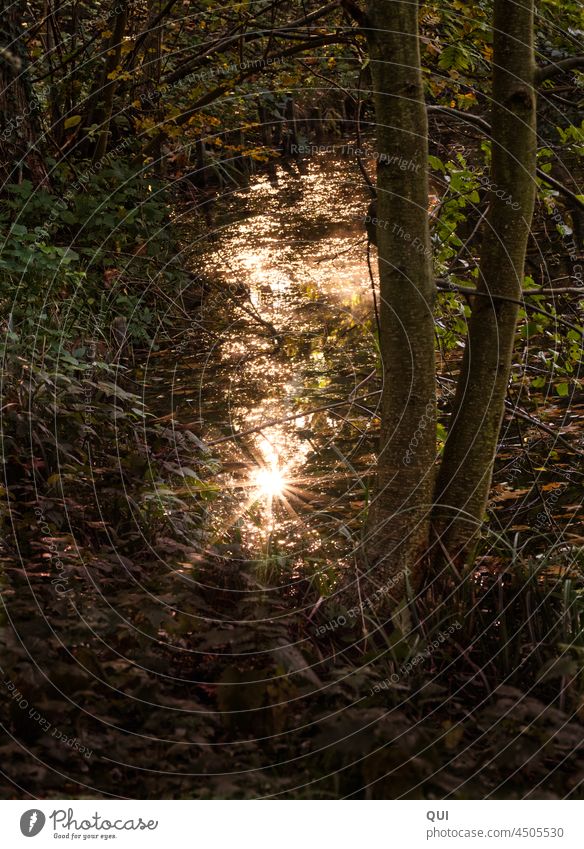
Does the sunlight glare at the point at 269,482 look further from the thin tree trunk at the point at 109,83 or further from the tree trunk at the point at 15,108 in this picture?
the thin tree trunk at the point at 109,83

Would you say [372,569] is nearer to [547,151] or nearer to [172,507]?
[172,507]

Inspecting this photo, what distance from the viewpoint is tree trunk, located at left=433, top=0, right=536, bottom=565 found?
3420 mm

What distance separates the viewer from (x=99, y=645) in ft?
9.53

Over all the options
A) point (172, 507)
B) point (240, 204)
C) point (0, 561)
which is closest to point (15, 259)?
point (172, 507)

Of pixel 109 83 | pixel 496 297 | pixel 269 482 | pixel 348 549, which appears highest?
pixel 109 83

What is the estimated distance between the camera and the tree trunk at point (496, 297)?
11.2 feet

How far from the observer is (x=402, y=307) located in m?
3.41

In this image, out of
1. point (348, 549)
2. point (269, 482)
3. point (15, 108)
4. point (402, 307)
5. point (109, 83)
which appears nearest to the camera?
point (402, 307)

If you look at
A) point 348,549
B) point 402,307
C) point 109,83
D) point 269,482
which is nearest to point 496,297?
point 402,307

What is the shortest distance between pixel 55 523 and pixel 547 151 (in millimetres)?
2833

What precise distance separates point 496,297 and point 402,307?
1.29 ft

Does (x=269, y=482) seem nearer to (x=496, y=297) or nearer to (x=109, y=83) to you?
(x=496, y=297)

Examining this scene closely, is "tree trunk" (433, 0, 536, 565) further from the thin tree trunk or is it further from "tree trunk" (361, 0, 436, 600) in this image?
the thin tree trunk

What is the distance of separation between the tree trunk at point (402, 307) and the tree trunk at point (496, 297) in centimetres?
11
